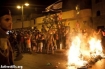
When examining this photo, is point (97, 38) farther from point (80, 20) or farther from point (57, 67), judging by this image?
point (80, 20)

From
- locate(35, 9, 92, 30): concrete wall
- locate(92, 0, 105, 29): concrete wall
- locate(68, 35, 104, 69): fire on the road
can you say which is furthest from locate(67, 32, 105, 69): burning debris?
locate(92, 0, 105, 29): concrete wall

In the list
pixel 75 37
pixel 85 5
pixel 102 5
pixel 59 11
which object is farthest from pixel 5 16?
pixel 85 5

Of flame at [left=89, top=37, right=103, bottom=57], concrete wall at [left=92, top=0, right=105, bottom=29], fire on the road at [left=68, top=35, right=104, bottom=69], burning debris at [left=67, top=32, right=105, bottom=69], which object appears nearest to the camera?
burning debris at [left=67, top=32, right=105, bottom=69]

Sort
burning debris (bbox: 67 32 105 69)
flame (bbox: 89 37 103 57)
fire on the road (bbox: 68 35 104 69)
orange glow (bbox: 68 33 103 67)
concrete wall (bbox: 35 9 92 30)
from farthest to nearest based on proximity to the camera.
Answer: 1. concrete wall (bbox: 35 9 92 30)
2. flame (bbox: 89 37 103 57)
3. orange glow (bbox: 68 33 103 67)
4. fire on the road (bbox: 68 35 104 69)
5. burning debris (bbox: 67 32 105 69)

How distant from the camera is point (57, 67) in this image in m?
11.8

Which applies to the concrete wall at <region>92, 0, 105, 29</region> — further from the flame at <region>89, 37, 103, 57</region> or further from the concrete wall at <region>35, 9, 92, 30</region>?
the flame at <region>89, 37, 103, 57</region>

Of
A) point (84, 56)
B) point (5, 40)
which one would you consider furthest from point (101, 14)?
point (5, 40)

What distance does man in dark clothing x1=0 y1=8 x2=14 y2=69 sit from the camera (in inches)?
153

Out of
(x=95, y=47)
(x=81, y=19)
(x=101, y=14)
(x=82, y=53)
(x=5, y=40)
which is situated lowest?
(x=82, y=53)

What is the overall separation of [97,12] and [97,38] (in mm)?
9353

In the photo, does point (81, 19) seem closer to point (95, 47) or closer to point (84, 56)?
point (95, 47)

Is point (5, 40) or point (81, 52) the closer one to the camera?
point (5, 40)

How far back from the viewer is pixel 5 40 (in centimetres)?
400

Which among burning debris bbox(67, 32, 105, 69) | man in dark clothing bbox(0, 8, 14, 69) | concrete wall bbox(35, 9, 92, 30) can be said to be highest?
concrete wall bbox(35, 9, 92, 30)
